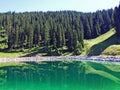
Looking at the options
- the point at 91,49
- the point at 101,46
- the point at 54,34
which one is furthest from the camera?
the point at 54,34

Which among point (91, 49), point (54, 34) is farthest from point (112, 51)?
point (54, 34)

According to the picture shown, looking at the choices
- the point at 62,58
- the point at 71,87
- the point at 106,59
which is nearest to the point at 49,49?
the point at 62,58

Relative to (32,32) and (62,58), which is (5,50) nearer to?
(32,32)

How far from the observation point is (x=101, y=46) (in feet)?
409

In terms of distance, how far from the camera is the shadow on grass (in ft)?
393

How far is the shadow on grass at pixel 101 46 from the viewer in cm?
11994

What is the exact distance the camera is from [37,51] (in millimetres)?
133000

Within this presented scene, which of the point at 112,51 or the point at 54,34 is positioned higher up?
the point at 54,34

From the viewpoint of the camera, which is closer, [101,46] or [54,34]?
[101,46]

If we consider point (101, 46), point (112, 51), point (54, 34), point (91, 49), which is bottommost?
point (112, 51)

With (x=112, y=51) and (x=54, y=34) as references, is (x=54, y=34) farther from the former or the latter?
(x=112, y=51)

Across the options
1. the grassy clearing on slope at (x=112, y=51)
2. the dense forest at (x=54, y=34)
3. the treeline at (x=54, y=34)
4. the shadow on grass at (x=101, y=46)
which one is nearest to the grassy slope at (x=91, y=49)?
the shadow on grass at (x=101, y=46)

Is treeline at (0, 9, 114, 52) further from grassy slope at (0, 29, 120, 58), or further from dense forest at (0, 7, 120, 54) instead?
grassy slope at (0, 29, 120, 58)

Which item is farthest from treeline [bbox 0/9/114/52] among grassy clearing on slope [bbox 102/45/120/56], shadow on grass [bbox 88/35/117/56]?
grassy clearing on slope [bbox 102/45/120/56]
